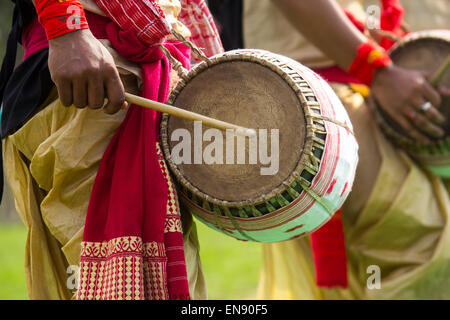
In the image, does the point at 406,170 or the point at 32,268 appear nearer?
the point at 32,268

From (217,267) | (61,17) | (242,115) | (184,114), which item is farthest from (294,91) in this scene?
(217,267)

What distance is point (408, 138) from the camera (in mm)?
2676

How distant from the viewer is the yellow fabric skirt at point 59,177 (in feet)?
5.61

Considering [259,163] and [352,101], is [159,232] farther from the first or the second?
[352,101]

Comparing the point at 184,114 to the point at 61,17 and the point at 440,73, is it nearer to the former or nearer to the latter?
the point at 61,17

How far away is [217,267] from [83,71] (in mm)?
3989

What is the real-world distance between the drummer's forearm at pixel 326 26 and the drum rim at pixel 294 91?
80 cm

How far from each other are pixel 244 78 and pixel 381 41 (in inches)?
53.3

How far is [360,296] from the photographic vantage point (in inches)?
111

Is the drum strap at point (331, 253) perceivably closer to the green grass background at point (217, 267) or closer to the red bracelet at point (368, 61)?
the red bracelet at point (368, 61)

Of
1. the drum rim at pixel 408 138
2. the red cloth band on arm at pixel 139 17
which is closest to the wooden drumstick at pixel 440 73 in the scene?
the drum rim at pixel 408 138

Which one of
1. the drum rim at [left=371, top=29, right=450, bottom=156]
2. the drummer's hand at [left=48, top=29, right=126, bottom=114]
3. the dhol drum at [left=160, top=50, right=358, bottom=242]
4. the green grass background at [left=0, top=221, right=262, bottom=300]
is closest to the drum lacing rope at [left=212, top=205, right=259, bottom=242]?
the dhol drum at [left=160, top=50, right=358, bottom=242]

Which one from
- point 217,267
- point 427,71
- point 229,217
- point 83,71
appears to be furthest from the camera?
point 217,267
